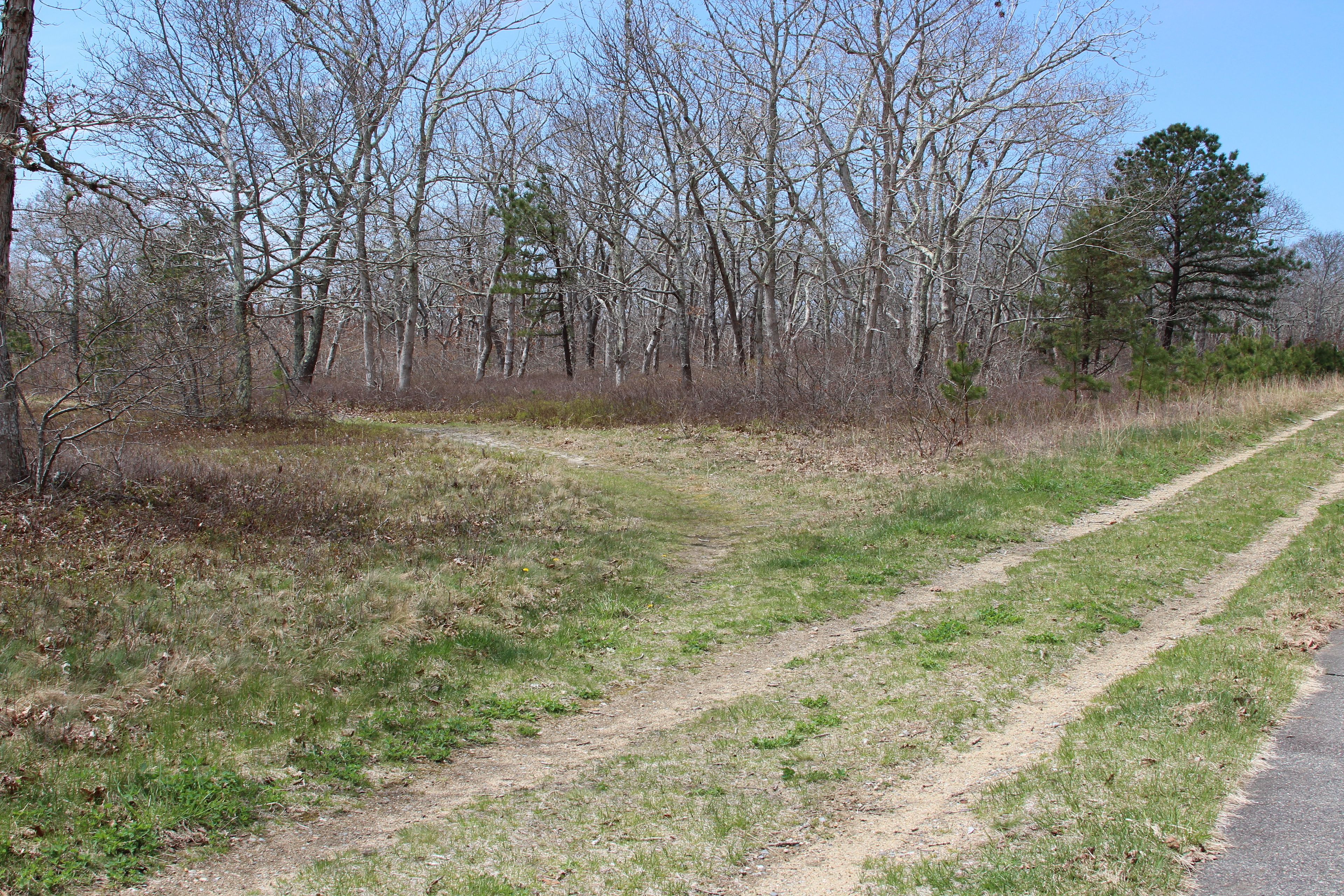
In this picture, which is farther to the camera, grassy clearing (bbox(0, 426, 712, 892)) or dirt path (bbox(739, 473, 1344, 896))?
grassy clearing (bbox(0, 426, 712, 892))

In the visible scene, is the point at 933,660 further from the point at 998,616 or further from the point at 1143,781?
the point at 1143,781

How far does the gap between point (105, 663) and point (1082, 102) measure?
2137 cm

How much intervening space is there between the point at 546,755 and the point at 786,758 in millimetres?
1489

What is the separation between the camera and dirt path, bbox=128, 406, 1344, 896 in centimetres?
404

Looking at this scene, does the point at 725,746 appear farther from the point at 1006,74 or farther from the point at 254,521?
the point at 1006,74

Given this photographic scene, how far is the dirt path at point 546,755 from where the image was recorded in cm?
404

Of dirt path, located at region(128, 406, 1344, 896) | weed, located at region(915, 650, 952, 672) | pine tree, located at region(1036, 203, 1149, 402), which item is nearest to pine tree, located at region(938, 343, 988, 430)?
dirt path, located at region(128, 406, 1344, 896)

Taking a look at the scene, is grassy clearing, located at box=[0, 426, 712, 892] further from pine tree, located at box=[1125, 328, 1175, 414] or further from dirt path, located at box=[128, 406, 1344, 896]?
pine tree, located at box=[1125, 328, 1175, 414]

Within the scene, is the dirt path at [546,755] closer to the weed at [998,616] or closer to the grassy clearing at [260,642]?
the grassy clearing at [260,642]

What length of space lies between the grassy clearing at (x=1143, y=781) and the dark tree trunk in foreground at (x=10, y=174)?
9.22m

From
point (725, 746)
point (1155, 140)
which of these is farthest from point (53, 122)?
point (1155, 140)

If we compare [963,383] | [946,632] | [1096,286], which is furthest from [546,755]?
[1096,286]

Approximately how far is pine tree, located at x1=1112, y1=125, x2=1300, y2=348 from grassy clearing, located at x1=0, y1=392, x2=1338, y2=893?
24.4m

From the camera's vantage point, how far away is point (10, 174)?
876 cm
